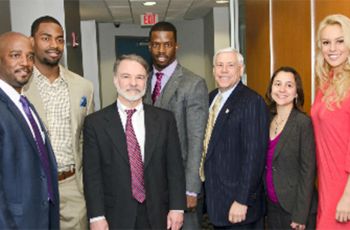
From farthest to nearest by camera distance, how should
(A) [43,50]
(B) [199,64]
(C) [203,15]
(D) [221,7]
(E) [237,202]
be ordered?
1. (B) [199,64]
2. (C) [203,15]
3. (D) [221,7]
4. (A) [43,50]
5. (E) [237,202]

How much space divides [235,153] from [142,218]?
592 mm

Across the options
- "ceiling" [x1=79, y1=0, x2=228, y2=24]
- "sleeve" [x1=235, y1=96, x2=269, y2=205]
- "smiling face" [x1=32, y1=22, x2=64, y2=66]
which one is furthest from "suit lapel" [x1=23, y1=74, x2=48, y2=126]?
"ceiling" [x1=79, y1=0, x2=228, y2=24]

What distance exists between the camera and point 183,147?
8.14 ft

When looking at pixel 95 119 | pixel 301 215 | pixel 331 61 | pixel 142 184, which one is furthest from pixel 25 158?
pixel 331 61

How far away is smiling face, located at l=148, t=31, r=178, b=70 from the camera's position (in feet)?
8.48

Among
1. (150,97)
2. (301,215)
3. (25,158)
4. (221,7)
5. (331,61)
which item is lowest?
(301,215)

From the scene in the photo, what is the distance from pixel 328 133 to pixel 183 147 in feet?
2.69

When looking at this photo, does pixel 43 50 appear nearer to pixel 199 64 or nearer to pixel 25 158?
pixel 25 158

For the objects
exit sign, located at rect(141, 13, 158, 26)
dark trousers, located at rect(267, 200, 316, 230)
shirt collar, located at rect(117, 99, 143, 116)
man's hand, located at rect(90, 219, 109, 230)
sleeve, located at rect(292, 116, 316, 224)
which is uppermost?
exit sign, located at rect(141, 13, 158, 26)

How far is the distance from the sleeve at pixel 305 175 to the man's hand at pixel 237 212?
251 millimetres

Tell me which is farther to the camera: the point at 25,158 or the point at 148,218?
the point at 148,218

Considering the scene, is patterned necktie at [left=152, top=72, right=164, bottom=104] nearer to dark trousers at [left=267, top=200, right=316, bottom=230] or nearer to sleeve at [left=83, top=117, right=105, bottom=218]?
sleeve at [left=83, top=117, right=105, bottom=218]

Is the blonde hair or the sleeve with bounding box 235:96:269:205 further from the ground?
Answer: the blonde hair

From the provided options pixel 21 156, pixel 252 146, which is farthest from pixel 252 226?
pixel 21 156
